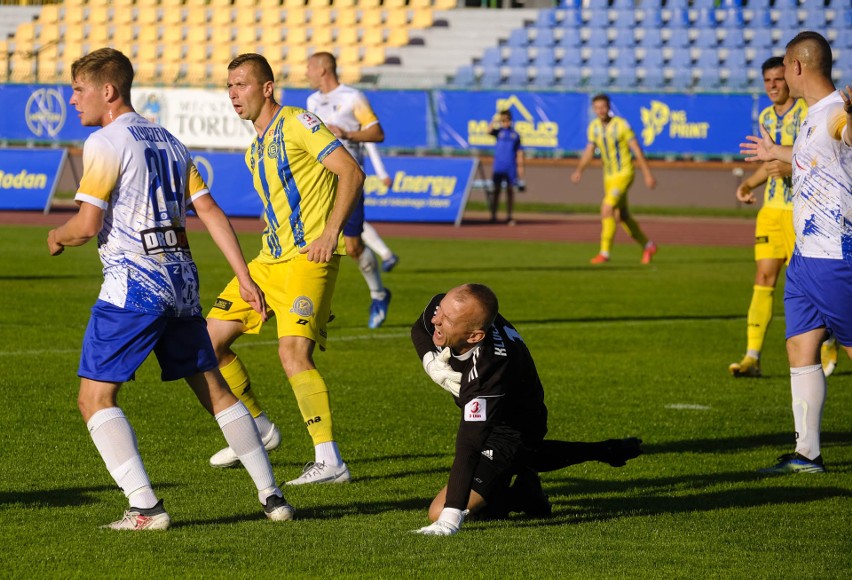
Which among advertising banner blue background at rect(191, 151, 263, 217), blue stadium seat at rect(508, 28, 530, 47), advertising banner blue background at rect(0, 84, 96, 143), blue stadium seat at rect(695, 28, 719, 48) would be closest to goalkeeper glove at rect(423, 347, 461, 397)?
advertising banner blue background at rect(191, 151, 263, 217)

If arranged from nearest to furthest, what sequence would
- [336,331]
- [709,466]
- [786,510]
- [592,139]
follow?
[786,510]
[709,466]
[336,331]
[592,139]

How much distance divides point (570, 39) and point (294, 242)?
96.2 feet

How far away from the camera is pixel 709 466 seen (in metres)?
7.42

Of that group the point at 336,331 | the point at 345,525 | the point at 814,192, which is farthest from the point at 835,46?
the point at 345,525

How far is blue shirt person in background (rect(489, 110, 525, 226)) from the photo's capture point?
2817cm

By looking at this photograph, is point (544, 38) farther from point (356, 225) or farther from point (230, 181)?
point (356, 225)

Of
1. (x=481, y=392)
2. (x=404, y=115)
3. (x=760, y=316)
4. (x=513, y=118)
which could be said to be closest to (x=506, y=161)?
(x=513, y=118)

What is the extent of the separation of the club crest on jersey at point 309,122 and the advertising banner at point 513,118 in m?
24.4

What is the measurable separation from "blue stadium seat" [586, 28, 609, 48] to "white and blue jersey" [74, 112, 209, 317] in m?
30.5

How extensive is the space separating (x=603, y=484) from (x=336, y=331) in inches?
237

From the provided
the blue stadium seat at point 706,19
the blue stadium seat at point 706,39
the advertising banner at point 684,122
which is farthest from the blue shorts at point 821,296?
the blue stadium seat at point 706,19

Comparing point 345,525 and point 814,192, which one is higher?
point 814,192

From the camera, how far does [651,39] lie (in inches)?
1358

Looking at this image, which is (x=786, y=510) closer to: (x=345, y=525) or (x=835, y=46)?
(x=345, y=525)
